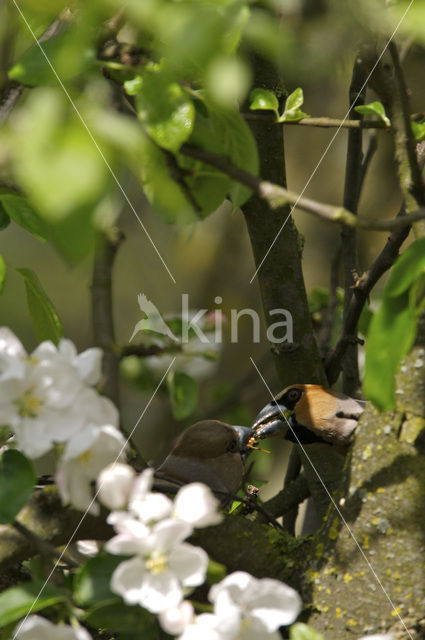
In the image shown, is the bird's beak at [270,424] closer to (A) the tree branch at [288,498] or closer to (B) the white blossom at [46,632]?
(A) the tree branch at [288,498]

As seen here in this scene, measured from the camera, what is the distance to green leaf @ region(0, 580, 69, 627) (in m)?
0.85

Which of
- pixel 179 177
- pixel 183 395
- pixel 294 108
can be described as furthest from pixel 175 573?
pixel 294 108

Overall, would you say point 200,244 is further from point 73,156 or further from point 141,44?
point 73,156

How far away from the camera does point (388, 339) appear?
873 mm

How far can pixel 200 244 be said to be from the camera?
15.1 feet

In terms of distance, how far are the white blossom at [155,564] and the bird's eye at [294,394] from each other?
39.5 inches

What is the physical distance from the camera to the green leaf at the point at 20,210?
1.20 metres

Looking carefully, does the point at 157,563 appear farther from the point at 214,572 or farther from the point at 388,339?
the point at 388,339

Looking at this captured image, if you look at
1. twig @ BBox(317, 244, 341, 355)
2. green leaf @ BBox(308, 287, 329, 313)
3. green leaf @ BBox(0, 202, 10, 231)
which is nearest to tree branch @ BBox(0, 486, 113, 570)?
green leaf @ BBox(0, 202, 10, 231)

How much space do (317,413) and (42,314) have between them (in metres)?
0.82

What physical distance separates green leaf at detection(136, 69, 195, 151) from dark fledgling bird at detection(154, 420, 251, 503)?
945mm

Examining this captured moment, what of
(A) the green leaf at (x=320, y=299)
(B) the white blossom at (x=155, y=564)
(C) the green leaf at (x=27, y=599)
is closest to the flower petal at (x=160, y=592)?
(B) the white blossom at (x=155, y=564)

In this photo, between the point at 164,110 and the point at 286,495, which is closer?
the point at 164,110

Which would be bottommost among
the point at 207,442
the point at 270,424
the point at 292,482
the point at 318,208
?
the point at 292,482
